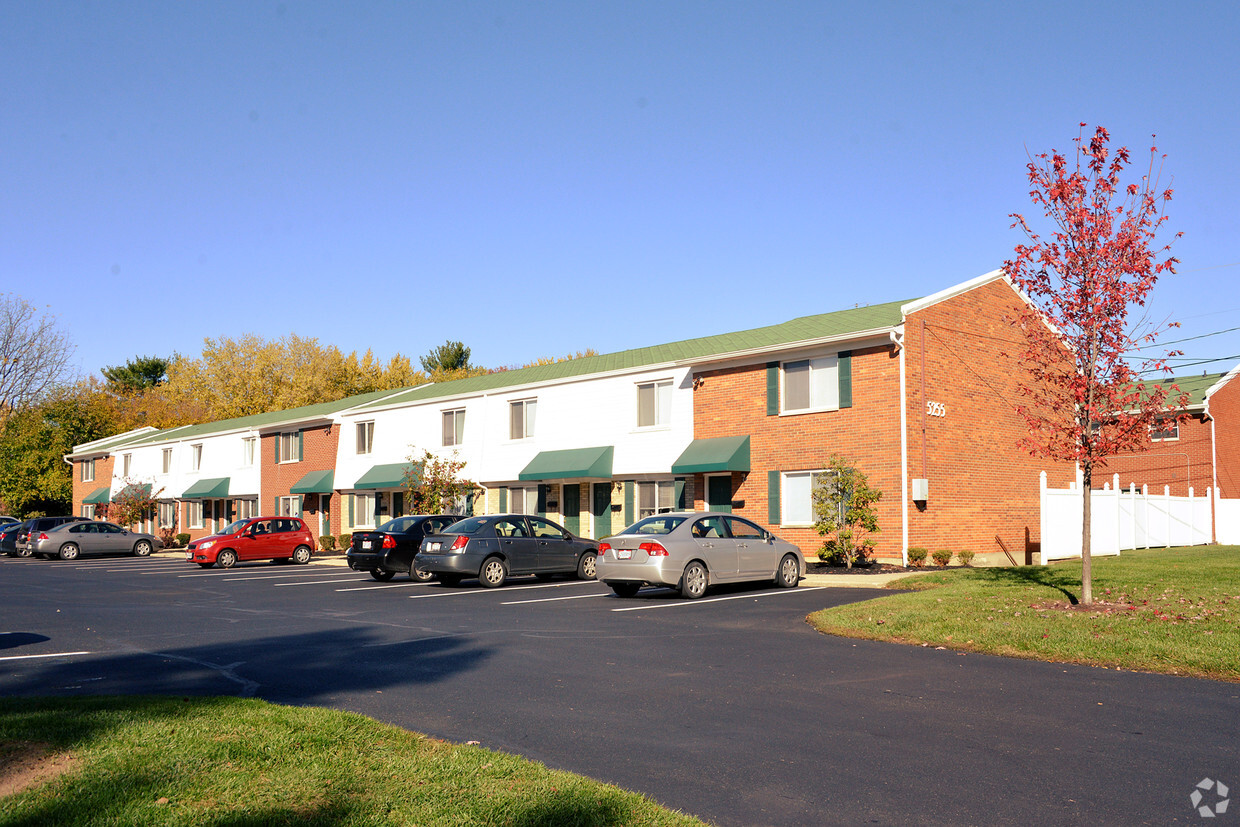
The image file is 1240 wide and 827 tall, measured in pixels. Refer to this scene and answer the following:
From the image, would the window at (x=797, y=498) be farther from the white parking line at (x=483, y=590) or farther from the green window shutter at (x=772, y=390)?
the white parking line at (x=483, y=590)

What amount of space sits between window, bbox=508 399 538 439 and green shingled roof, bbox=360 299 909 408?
744 millimetres

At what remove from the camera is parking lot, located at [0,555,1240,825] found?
19.2ft

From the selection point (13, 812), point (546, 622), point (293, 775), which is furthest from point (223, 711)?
point (546, 622)

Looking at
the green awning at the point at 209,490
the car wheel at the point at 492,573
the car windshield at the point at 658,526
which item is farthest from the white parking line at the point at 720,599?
the green awning at the point at 209,490

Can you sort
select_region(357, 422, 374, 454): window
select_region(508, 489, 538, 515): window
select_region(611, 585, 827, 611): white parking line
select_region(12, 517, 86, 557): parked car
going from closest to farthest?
select_region(611, 585, 827, 611): white parking line → select_region(508, 489, 538, 515): window → select_region(12, 517, 86, 557): parked car → select_region(357, 422, 374, 454): window

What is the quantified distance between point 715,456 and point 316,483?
74.7 ft

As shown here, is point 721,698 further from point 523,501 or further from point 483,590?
point 523,501

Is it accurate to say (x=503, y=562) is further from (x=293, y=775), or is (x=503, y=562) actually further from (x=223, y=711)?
(x=293, y=775)

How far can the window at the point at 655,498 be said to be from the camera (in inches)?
1126

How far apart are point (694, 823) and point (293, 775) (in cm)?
230

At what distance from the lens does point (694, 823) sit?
5.04 m

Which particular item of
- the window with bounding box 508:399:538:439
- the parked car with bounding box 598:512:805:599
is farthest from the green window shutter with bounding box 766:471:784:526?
the window with bounding box 508:399:538:439

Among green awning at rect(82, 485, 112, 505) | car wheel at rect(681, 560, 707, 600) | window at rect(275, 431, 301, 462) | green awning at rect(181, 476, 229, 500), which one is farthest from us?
green awning at rect(82, 485, 112, 505)

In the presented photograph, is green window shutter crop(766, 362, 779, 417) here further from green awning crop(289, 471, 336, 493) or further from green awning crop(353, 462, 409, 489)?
green awning crop(289, 471, 336, 493)
